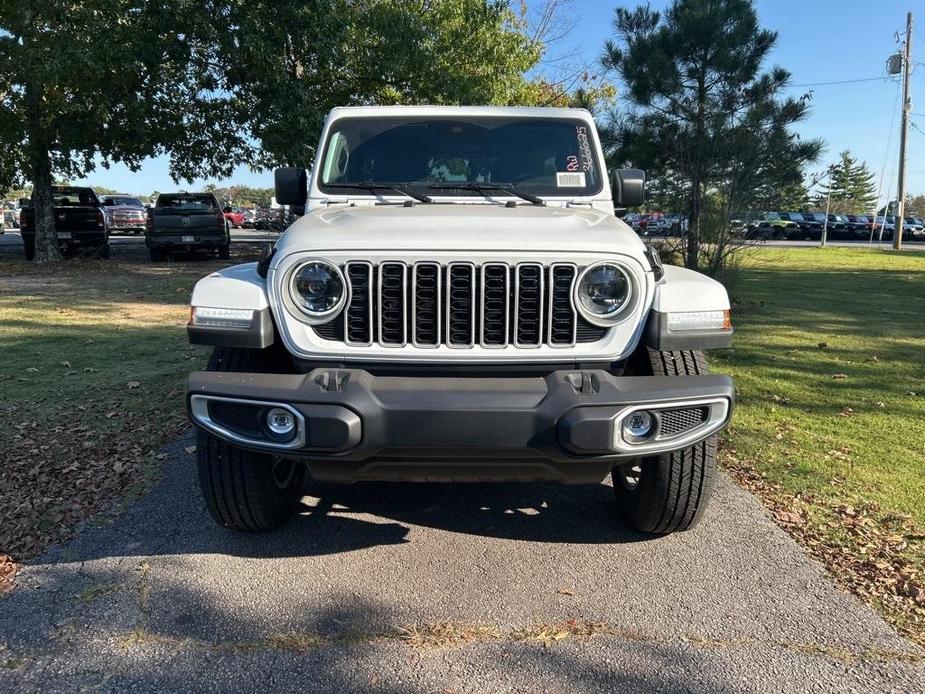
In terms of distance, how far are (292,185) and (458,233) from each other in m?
1.59

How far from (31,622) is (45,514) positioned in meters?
1.09

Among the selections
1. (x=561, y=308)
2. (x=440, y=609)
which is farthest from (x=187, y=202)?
(x=440, y=609)

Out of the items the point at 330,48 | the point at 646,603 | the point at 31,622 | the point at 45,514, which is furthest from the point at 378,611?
the point at 330,48

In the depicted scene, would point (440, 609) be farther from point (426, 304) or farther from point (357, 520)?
point (426, 304)

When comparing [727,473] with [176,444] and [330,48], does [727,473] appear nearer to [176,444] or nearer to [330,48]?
[176,444]

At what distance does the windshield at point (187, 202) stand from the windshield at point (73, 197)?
6.65ft

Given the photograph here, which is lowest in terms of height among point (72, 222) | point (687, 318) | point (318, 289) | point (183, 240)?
point (687, 318)

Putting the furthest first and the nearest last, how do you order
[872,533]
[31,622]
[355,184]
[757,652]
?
1. [355,184]
2. [872,533]
3. [31,622]
4. [757,652]

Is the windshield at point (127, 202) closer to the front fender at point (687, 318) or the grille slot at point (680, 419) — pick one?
the front fender at point (687, 318)

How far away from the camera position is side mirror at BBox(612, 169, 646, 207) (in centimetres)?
412

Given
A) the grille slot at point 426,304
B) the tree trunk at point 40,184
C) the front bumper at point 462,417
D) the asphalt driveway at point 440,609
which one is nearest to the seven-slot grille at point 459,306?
the grille slot at point 426,304

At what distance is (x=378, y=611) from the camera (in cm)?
280

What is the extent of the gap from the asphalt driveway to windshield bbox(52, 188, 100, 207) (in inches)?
670

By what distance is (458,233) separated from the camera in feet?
9.50
